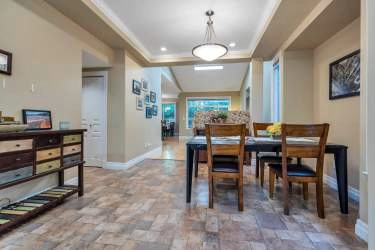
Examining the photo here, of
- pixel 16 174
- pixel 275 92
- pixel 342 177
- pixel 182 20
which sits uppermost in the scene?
pixel 182 20

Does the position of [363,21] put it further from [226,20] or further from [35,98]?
[35,98]

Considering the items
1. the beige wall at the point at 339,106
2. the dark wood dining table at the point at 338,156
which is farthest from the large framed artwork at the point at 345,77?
the dark wood dining table at the point at 338,156

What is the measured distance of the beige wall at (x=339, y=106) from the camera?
2.68m

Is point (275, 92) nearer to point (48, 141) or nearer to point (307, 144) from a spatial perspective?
point (307, 144)

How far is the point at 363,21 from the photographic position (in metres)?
1.73

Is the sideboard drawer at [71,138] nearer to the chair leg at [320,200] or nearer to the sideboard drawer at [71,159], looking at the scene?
the sideboard drawer at [71,159]

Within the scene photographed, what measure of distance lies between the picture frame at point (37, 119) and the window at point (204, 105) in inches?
347

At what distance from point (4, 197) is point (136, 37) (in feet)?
10.8

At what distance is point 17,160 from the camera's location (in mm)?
1862

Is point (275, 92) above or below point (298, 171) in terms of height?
above

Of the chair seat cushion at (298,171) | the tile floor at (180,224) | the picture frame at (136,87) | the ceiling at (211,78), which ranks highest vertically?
the ceiling at (211,78)

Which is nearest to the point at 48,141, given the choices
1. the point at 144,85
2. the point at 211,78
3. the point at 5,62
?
the point at 5,62

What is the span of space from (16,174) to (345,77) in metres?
4.03

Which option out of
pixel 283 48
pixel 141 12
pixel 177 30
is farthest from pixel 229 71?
pixel 141 12
